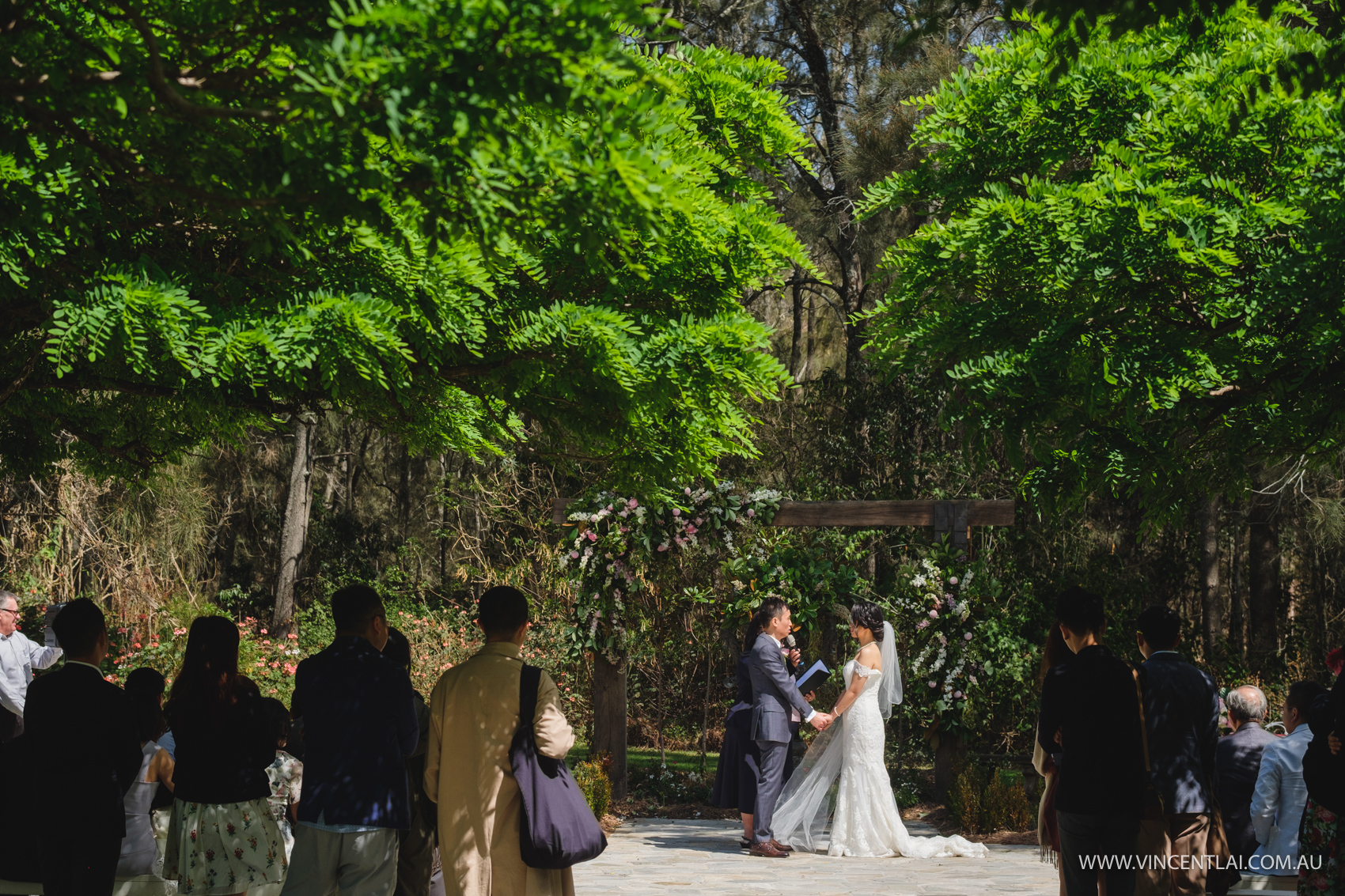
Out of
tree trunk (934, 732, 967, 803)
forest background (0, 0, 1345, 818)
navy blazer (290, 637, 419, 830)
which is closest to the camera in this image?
navy blazer (290, 637, 419, 830)

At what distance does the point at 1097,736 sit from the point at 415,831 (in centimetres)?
295

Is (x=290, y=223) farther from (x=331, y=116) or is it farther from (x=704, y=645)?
(x=704, y=645)

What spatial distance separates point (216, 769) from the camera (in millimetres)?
4469

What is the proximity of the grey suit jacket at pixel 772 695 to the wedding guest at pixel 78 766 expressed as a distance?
4.92m

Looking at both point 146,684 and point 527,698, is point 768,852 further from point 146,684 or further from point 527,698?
point 146,684

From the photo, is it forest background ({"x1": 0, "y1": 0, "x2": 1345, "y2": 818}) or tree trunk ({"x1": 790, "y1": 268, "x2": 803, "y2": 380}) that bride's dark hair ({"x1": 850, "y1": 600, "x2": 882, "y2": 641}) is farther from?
tree trunk ({"x1": 790, "y1": 268, "x2": 803, "y2": 380})

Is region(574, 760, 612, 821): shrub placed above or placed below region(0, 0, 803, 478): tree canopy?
below

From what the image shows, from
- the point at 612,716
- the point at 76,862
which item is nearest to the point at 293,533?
the point at 612,716

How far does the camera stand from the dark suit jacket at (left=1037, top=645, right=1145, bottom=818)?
4531mm

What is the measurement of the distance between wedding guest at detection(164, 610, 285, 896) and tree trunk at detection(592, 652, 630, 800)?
5.92 meters

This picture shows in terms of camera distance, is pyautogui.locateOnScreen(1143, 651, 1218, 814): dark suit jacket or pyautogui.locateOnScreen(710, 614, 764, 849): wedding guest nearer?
pyautogui.locateOnScreen(1143, 651, 1218, 814): dark suit jacket

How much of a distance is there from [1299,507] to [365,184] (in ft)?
58.3

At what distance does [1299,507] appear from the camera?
56.1 feet

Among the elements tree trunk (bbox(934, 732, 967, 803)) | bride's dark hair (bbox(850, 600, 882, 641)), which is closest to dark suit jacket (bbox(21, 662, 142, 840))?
bride's dark hair (bbox(850, 600, 882, 641))
